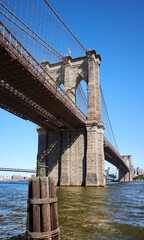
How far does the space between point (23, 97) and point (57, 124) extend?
11.3 metres

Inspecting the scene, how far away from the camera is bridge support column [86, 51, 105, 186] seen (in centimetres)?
3228


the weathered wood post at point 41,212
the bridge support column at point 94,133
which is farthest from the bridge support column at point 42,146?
the weathered wood post at point 41,212

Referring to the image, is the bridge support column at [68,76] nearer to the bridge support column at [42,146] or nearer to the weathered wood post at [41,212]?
the bridge support column at [42,146]

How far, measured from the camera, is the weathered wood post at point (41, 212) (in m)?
4.08

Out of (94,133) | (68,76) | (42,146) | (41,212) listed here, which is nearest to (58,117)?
(94,133)

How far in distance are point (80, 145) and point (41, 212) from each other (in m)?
31.2

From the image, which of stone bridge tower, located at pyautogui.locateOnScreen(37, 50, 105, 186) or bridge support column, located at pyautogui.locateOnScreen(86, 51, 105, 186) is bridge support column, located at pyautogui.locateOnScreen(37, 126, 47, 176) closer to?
stone bridge tower, located at pyautogui.locateOnScreen(37, 50, 105, 186)

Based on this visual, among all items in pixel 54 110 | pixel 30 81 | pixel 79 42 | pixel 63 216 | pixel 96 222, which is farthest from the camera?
pixel 79 42

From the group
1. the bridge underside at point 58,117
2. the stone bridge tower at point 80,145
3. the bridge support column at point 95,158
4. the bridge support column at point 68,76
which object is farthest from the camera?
the bridge support column at point 68,76

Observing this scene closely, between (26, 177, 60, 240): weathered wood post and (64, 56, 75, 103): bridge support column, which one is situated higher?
(64, 56, 75, 103): bridge support column

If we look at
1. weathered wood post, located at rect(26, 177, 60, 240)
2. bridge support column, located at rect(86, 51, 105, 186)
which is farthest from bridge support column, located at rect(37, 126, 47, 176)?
weathered wood post, located at rect(26, 177, 60, 240)

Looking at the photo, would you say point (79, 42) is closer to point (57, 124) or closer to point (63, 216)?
point (57, 124)

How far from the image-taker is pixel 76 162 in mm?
34750

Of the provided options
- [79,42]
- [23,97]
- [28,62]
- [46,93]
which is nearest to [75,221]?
[28,62]
